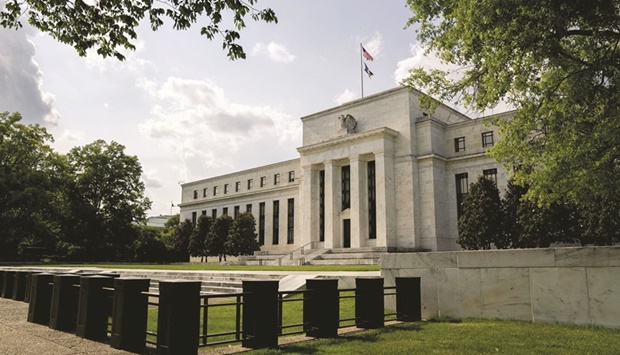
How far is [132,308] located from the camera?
24.1 ft

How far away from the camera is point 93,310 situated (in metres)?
8.25

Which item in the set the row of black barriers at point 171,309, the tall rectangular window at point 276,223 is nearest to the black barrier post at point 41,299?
the row of black barriers at point 171,309

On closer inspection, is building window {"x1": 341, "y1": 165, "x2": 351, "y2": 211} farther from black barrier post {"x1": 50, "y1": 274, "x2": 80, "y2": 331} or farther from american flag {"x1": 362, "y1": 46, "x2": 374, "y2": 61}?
black barrier post {"x1": 50, "y1": 274, "x2": 80, "y2": 331}

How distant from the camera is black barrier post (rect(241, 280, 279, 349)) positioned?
7.53 metres

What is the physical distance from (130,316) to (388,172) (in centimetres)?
3482

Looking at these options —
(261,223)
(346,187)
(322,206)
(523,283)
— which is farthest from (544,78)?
(261,223)

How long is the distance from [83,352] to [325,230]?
36378 millimetres

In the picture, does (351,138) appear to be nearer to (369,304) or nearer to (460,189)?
(460,189)

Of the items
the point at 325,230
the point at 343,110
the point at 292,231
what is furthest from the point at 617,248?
the point at 292,231

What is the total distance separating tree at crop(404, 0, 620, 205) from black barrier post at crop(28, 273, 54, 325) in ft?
37.3

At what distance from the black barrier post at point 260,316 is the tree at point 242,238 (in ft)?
141

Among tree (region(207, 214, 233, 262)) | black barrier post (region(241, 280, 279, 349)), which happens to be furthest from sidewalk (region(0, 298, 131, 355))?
tree (region(207, 214, 233, 262))

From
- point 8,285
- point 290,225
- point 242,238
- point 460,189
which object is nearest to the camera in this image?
point 8,285

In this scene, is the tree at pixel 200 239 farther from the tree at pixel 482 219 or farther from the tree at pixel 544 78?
the tree at pixel 544 78
